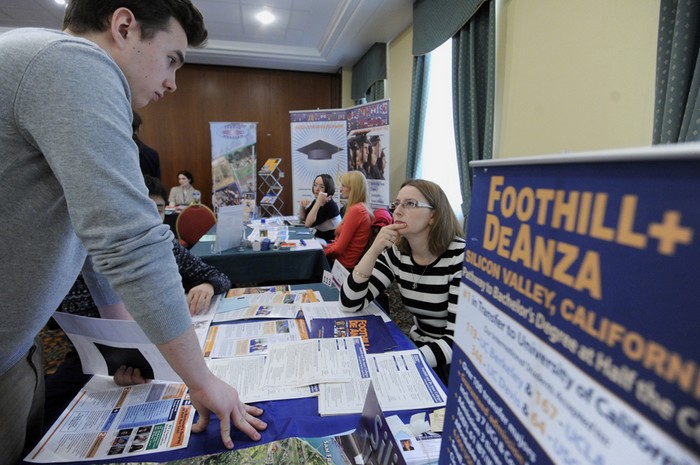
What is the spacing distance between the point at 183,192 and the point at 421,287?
520cm

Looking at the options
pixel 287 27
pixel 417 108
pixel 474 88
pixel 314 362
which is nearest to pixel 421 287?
pixel 314 362

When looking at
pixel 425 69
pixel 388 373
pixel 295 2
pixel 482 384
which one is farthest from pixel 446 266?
pixel 295 2

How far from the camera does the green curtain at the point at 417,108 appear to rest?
3.72 meters

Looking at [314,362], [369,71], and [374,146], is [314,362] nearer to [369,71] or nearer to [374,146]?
[374,146]

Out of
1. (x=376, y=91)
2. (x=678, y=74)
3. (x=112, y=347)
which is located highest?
(x=376, y=91)

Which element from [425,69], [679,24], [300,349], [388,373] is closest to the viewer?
[388,373]

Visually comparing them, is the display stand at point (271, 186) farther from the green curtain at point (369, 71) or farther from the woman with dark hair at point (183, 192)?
the green curtain at point (369, 71)

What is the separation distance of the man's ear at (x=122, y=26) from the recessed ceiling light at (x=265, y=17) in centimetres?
404

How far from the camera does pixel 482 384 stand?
0.42 meters

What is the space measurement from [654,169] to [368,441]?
1.86 ft

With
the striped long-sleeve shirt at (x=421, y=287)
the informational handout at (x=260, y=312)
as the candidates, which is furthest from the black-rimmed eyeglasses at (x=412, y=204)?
the informational handout at (x=260, y=312)

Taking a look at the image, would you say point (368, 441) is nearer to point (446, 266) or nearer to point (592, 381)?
point (592, 381)

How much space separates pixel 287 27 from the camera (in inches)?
180

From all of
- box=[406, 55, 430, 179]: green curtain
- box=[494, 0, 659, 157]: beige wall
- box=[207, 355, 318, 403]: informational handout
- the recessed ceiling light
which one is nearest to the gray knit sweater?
box=[207, 355, 318, 403]: informational handout
